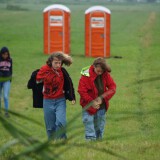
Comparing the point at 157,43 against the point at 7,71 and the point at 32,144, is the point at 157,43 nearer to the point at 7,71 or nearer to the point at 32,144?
the point at 7,71

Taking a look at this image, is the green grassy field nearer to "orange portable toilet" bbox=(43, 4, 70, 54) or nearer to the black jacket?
the black jacket

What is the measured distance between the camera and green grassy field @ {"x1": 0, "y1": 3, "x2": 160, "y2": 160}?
207 cm

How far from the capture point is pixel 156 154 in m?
7.45

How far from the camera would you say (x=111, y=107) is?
16188 millimetres

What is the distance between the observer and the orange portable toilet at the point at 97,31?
99.5 ft

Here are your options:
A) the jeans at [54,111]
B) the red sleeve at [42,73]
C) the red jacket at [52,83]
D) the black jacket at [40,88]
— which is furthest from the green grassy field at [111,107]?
the red sleeve at [42,73]

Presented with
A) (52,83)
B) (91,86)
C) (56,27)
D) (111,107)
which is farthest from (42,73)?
(56,27)

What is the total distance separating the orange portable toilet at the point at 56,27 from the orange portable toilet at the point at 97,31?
114cm

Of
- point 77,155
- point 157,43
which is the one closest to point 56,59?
point 77,155

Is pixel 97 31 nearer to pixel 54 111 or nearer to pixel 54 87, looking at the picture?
pixel 54 111

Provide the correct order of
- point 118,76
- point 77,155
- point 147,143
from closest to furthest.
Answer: point 77,155 < point 147,143 < point 118,76

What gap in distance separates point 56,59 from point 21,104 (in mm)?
8089

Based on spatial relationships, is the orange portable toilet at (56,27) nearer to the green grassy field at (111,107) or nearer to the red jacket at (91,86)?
the green grassy field at (111,107)

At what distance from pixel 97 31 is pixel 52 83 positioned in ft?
66.1
